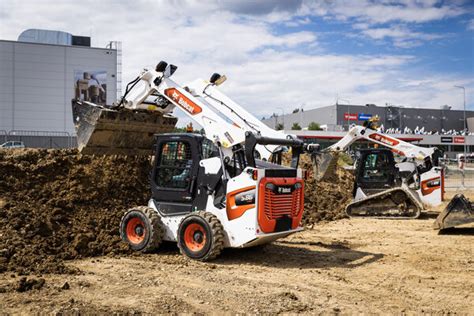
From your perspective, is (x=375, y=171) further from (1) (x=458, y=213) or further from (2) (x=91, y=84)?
(2) (x=91, y=84)

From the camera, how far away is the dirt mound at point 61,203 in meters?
8.29

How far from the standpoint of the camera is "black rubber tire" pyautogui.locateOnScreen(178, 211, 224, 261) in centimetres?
822

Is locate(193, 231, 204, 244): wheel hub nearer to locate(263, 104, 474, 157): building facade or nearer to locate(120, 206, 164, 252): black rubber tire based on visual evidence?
locate(120, 206, 164, 252): black rubber tire

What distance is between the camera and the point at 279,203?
8523mm

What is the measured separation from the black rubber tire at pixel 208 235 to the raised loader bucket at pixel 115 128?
2832 mm

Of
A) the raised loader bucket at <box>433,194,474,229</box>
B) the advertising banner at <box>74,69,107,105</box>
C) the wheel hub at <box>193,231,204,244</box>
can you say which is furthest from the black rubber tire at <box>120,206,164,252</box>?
the advertising banner at <box>74,69,107,105</box>

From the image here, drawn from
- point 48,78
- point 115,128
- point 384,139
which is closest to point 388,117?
point 48,78

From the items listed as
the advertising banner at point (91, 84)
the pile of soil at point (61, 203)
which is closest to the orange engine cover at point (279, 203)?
the pile of soil at point (61, 203)

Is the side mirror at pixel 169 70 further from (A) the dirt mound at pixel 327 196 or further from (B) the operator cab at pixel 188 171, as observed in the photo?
(A) the dirt mound at pixel 327 196

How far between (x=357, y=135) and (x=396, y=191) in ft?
7.92

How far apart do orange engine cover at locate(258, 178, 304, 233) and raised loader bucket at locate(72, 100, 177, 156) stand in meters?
3.69

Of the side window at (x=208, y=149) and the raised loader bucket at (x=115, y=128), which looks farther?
the raised loader bucket at (x=115, y=128)

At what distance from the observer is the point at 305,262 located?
29.0 ft

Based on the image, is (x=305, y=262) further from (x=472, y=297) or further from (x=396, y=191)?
(x=396, y=191)
